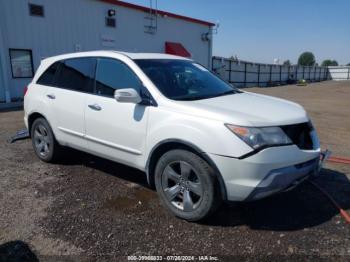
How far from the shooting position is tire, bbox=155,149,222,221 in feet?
10.8

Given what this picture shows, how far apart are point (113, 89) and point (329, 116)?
926cm

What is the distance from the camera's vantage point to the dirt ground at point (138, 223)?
10.0 ft

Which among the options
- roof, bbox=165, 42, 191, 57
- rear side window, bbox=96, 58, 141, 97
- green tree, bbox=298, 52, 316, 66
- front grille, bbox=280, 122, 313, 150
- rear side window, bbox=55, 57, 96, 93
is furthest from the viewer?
green tree, bbox=298, 52, 316, 66

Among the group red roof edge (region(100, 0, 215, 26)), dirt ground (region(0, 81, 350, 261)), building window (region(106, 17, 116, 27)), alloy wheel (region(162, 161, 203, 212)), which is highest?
red roof edge (region(100, 0, 215, 26))

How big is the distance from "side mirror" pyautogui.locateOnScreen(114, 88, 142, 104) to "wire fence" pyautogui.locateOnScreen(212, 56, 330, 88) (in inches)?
769

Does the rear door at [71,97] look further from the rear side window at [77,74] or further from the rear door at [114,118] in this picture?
the rear door at [114,118]

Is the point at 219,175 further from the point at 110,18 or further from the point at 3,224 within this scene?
the point at 110,18

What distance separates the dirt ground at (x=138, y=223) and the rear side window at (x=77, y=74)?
1.35m

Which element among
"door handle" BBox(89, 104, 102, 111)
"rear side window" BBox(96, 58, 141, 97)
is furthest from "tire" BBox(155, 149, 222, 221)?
"door handle" BBox(89, 104, 102, 111)

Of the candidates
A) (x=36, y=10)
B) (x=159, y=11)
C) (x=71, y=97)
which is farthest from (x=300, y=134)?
(x=159, y=11)

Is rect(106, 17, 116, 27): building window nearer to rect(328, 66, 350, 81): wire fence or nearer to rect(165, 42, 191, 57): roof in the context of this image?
rect(165, 42, 191, 57): roof

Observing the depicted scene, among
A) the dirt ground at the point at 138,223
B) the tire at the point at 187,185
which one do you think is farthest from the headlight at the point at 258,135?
the dirt ground at the point at 138,223

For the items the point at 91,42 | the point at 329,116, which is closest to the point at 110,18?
the point at 91,42

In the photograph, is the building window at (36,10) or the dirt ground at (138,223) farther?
the building window at (36,10)
